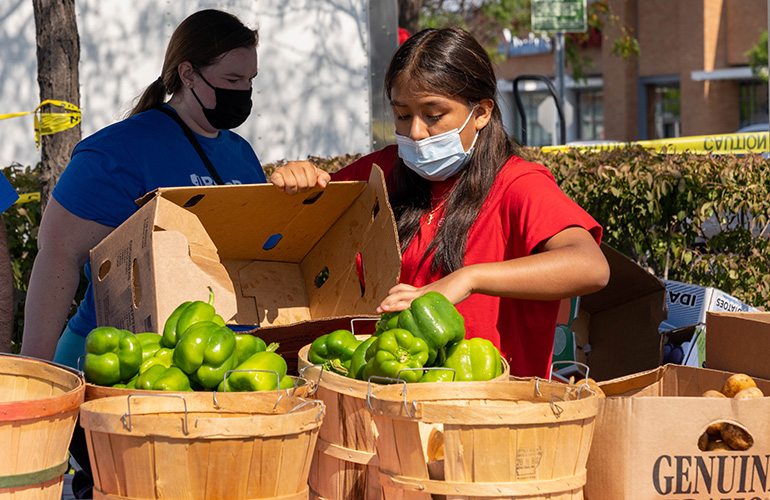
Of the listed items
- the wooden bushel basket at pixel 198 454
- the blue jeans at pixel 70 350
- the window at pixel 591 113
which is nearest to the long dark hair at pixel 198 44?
the blue jeans at pixel 70 350

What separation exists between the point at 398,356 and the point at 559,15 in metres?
10.1

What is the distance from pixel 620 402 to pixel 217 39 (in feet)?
6.56

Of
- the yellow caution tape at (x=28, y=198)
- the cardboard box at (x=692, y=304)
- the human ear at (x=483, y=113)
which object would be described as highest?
the human ear at (x=483, y=113)

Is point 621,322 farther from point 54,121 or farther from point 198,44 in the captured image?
point 54,121

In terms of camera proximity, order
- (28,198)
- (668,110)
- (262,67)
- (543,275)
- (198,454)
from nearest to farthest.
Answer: (198,454)
(543,275)
(28,198)
(262,67)
(668,110)

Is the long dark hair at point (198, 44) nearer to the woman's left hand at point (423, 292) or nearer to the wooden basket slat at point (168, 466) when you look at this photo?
the woman's left hand at point (423, 292)

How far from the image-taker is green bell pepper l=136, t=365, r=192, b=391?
6.40ft

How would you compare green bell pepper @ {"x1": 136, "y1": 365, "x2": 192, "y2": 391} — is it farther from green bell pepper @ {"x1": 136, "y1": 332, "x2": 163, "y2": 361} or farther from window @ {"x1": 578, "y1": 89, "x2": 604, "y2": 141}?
window @ {"x1": 578, "y1": 89, "x2": 604, "y2": 141}

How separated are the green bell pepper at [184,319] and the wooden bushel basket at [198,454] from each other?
0.43 meters

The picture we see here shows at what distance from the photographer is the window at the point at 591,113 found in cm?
3431

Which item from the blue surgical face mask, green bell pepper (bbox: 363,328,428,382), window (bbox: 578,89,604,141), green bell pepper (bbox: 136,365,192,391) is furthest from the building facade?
green bell pepper (bbox: 136,365,192,391)

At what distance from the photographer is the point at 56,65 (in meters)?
4.24

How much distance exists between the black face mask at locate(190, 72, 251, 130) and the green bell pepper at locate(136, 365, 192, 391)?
139 centimetres

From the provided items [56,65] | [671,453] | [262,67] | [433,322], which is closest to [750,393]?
[671,453]
